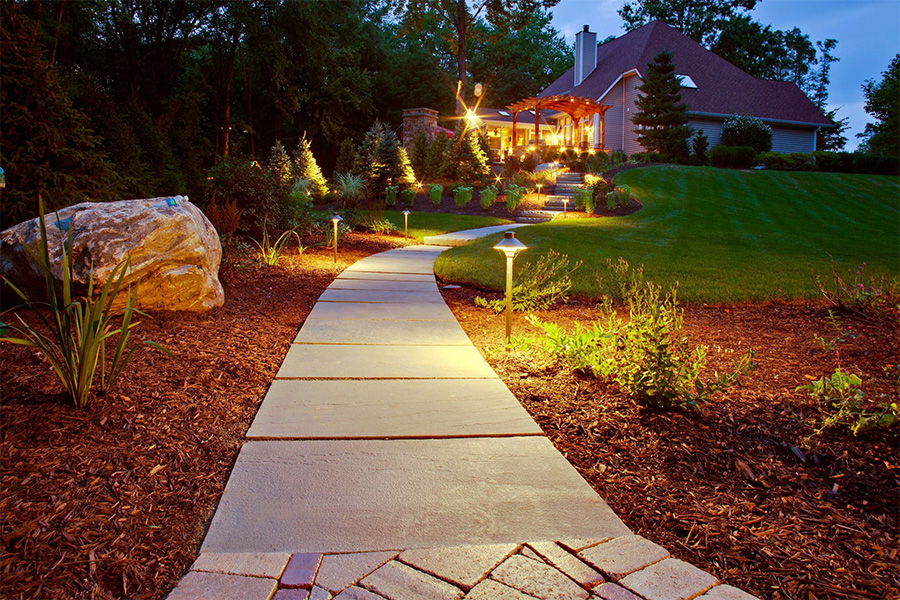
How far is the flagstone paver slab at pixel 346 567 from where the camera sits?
164 centimetres

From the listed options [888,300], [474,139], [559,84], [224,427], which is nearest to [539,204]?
[474,139]

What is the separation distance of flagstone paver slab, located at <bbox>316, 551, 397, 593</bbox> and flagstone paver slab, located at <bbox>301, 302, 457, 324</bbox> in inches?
124

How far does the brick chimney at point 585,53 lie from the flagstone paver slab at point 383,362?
31.8 m

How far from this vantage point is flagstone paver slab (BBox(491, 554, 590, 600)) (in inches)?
63.5

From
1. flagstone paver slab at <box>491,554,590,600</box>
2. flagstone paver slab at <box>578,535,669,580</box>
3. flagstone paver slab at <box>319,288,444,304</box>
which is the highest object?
flagstone paver slab at <box>319,288,444,304</box>

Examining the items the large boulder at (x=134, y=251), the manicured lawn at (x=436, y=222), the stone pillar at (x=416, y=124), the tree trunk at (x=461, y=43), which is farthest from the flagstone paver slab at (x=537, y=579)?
the stone pillar at (x=416, y=124)

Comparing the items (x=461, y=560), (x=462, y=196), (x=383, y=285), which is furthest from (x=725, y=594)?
(x=462, y=196)

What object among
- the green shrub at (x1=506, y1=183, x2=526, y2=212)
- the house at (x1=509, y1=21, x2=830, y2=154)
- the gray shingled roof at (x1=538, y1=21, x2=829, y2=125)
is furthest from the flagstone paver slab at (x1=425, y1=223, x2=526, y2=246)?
the gray shingled roof at (x1=538, y1=21, x2=829, y2=125)

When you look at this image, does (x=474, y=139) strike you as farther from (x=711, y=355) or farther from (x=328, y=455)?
(x=328, y=455)

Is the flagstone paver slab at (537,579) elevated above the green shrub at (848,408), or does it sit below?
below

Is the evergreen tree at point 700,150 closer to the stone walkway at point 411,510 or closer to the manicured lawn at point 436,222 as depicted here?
the manicured lawn at point 436,222

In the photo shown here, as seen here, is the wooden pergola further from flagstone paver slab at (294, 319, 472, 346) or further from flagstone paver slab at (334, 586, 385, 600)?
flagstone paver slab at (334, 586, 385, 600)

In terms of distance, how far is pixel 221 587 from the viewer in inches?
63.8

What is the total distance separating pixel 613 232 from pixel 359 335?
8084mm
